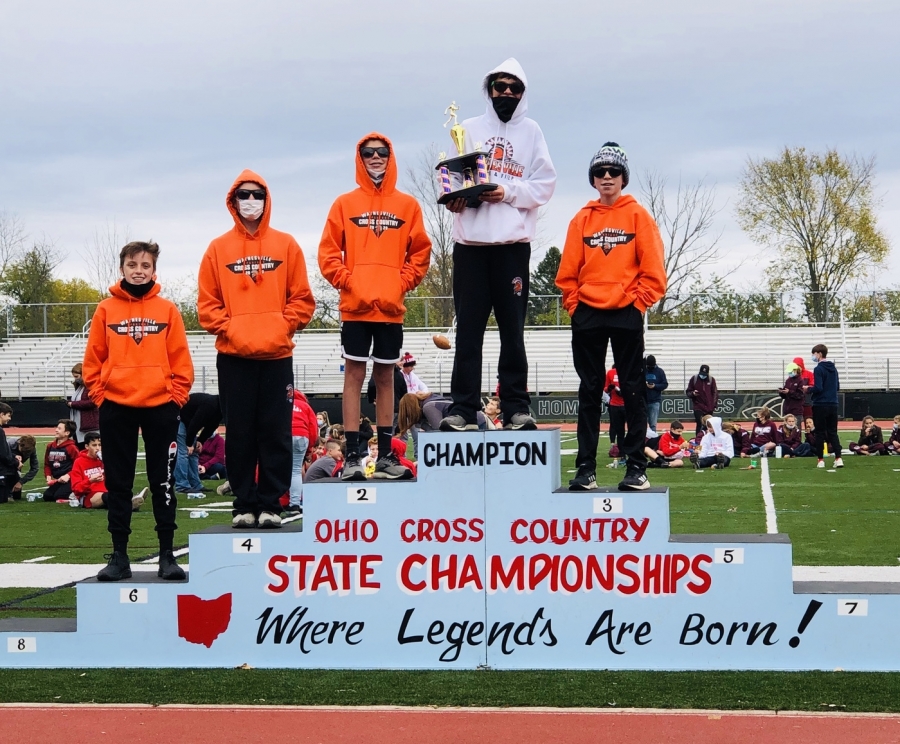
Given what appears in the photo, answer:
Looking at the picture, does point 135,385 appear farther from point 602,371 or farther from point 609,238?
point 609,238

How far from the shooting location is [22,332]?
1853 inches

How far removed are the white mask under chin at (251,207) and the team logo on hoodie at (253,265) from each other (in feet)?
0.83

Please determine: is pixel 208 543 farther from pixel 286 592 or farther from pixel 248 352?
pixel 248 352

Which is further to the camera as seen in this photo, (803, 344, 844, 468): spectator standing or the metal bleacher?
the metal bleacher

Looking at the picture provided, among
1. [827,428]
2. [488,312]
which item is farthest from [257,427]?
[827,428]

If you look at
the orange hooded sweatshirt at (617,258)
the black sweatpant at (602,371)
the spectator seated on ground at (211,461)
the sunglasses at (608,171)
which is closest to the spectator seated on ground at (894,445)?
the spectator seated on ground at (211,461)

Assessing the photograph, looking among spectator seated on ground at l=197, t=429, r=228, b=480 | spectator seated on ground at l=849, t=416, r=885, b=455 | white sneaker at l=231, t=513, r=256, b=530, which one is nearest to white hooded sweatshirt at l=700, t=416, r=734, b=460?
spectator seated on ground at l=849, t=416, r=885, b=455

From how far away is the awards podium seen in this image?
242 inches

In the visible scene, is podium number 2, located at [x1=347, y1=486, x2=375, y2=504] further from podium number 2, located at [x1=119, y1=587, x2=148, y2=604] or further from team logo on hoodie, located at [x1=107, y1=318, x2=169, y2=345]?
team logo on hoodie, located at [x1=107, y1=318, x2=169, y2=345]

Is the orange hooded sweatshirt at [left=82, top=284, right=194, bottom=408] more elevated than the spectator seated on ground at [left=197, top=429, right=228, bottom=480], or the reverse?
the orange hooded sweatshirt at [left=82, top=284, right=194, bottom=408]

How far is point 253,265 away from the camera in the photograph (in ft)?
21.9

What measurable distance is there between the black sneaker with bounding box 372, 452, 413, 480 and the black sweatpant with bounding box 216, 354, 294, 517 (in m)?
0.51

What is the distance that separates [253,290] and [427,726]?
2.69m

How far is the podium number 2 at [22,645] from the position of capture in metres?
6.45
